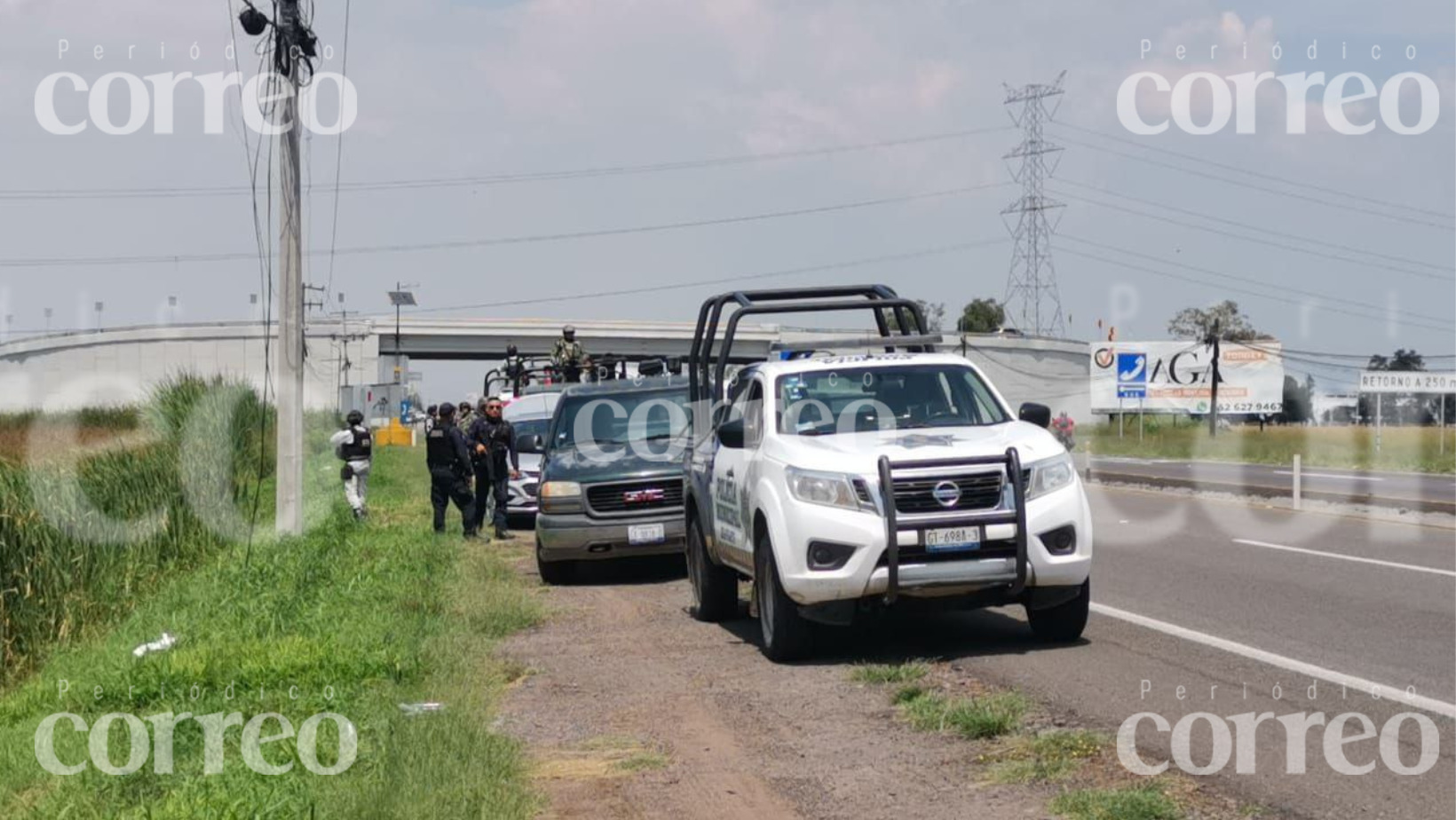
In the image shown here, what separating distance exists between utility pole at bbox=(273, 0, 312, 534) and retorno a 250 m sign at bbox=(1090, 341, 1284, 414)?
78.5 meters

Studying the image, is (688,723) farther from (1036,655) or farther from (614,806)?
(1036,655)

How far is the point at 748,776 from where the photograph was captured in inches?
302

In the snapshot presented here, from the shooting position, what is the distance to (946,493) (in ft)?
34.0

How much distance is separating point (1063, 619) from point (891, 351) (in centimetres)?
514

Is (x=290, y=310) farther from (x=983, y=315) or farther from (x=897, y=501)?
(x=983, y=315)

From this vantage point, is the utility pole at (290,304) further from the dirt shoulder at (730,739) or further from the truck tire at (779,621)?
the truck tire at (779,621)

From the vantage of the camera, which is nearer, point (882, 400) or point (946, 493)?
point (946, 493)

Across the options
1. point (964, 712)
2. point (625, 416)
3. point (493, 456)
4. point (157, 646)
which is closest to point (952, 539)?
point (964, 712)

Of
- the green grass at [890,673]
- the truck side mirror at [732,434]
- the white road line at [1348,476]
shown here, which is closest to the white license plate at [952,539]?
the green grass at [890,673]

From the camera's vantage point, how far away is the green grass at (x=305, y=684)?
23.4 ft

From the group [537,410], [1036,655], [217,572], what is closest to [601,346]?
[537,410]

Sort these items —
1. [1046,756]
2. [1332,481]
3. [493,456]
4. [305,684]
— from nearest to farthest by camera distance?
[1046,756] → [305,684] → [493,456] → [1332,481]

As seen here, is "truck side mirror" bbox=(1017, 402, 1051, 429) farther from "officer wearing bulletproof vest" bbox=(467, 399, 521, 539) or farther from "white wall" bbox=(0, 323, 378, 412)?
"white wall" bbox=(0, 323, 378, 412)

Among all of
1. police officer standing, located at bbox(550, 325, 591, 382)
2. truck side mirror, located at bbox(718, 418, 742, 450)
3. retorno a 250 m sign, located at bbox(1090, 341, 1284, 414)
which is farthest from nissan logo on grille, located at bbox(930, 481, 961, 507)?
retorno a 250 m sign, located at bbox(1090, 341, 1284, 414)
